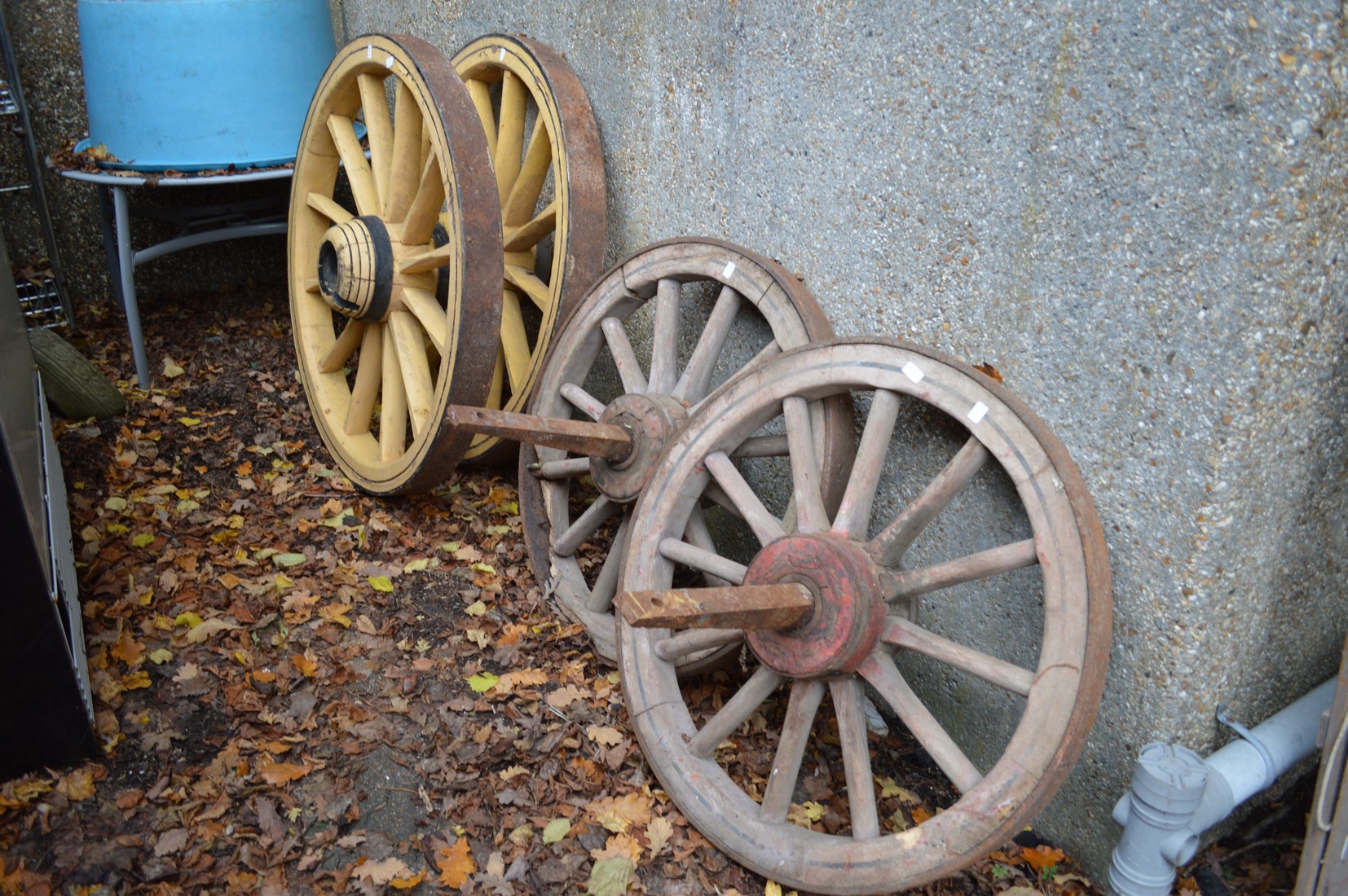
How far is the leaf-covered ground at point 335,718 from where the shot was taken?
2230 mm

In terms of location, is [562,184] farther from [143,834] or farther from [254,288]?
[254,288]

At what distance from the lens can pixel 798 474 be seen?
7.36 feet

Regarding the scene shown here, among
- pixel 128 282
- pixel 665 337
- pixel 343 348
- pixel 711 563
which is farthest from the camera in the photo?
pixel 128 282

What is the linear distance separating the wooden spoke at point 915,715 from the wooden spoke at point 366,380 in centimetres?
229

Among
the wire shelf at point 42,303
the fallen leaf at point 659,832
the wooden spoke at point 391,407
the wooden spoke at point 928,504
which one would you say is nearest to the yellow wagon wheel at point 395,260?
the wooden spoke at point 391,407

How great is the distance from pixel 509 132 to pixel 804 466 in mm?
1974

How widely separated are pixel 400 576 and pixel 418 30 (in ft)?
8.27

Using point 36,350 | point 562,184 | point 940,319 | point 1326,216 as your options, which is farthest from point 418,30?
point 1326,216

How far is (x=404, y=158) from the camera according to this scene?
11.0 feet

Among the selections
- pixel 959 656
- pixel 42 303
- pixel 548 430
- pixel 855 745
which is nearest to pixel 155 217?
pixel 42 303

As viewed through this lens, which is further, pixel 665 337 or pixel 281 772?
pixel 665 337

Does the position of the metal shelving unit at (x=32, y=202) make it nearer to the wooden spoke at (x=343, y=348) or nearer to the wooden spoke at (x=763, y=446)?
the wooden spoke at (x=343, y=348)

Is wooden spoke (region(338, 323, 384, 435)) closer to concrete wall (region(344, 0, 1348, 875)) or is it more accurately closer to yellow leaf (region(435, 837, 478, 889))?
concrete wall (region(344, 0, 1348, 875))

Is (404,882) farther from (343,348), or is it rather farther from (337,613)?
(343,348)
